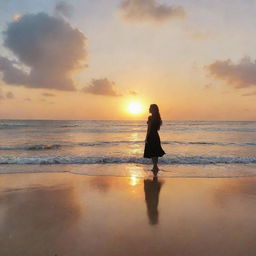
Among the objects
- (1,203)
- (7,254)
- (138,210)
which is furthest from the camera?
(1,203)

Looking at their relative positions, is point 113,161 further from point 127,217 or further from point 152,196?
point 127,217

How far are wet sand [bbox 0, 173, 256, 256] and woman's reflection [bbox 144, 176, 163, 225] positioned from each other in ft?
0.06

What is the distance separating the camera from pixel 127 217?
165 inches

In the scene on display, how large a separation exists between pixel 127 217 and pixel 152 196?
4.28ft

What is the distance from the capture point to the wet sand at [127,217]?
3.20 meters

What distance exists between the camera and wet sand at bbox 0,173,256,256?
3201 mm

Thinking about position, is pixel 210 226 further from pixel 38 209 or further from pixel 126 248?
pixel 38 209

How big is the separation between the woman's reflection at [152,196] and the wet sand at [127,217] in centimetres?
2

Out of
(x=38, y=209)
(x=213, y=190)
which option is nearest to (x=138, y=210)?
(x=38, y=209)

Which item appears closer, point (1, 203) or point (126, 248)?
point (126, 248)

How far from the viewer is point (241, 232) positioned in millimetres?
3627

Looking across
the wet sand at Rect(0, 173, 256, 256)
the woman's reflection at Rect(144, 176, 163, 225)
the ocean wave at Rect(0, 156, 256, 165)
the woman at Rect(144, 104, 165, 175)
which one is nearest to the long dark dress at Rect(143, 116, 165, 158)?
the woman at Rect(144, 104, 165, 175)

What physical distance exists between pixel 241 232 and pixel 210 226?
15.9 inches

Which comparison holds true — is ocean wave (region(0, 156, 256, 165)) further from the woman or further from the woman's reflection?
the woman's reflection
